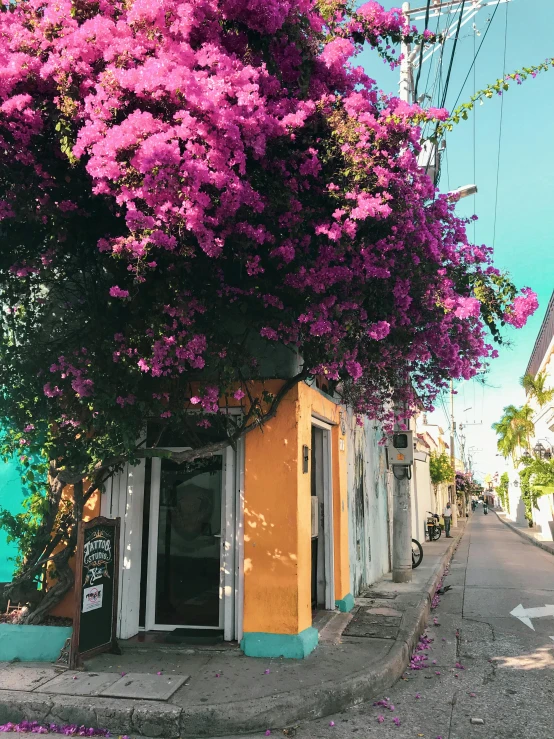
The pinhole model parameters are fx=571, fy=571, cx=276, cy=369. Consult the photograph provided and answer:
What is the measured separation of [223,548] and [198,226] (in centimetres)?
388

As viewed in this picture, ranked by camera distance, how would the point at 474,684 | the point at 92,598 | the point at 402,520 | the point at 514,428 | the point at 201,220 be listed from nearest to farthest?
the point at 201,220, the point at 474,684, the point at 92,598, the point at 402,520, the point at 514,428

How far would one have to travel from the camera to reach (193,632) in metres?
6.74

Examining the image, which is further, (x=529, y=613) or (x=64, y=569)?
(x=529, y=613)

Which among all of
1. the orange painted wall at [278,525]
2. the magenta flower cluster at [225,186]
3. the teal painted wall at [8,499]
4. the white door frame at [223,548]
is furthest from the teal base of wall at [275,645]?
the teal painted wall at [8,499]

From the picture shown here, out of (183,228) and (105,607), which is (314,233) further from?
(105,607)

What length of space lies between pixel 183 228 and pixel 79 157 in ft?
3.45

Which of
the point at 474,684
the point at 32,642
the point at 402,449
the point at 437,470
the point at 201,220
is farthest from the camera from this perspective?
the point at 437,470

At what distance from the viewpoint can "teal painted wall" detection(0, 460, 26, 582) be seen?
6637 millimetres

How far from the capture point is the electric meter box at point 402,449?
11.2m

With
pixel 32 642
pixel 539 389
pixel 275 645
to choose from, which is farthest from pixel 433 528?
pixel 32 642

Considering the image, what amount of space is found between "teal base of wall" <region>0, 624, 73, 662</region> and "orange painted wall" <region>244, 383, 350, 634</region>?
198 centimetres

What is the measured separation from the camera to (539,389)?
27875 millimetres

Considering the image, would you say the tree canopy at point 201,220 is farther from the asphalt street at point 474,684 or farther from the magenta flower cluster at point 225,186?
the asphalt street at point 474,684

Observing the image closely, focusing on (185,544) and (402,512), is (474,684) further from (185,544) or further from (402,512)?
(402,512)
